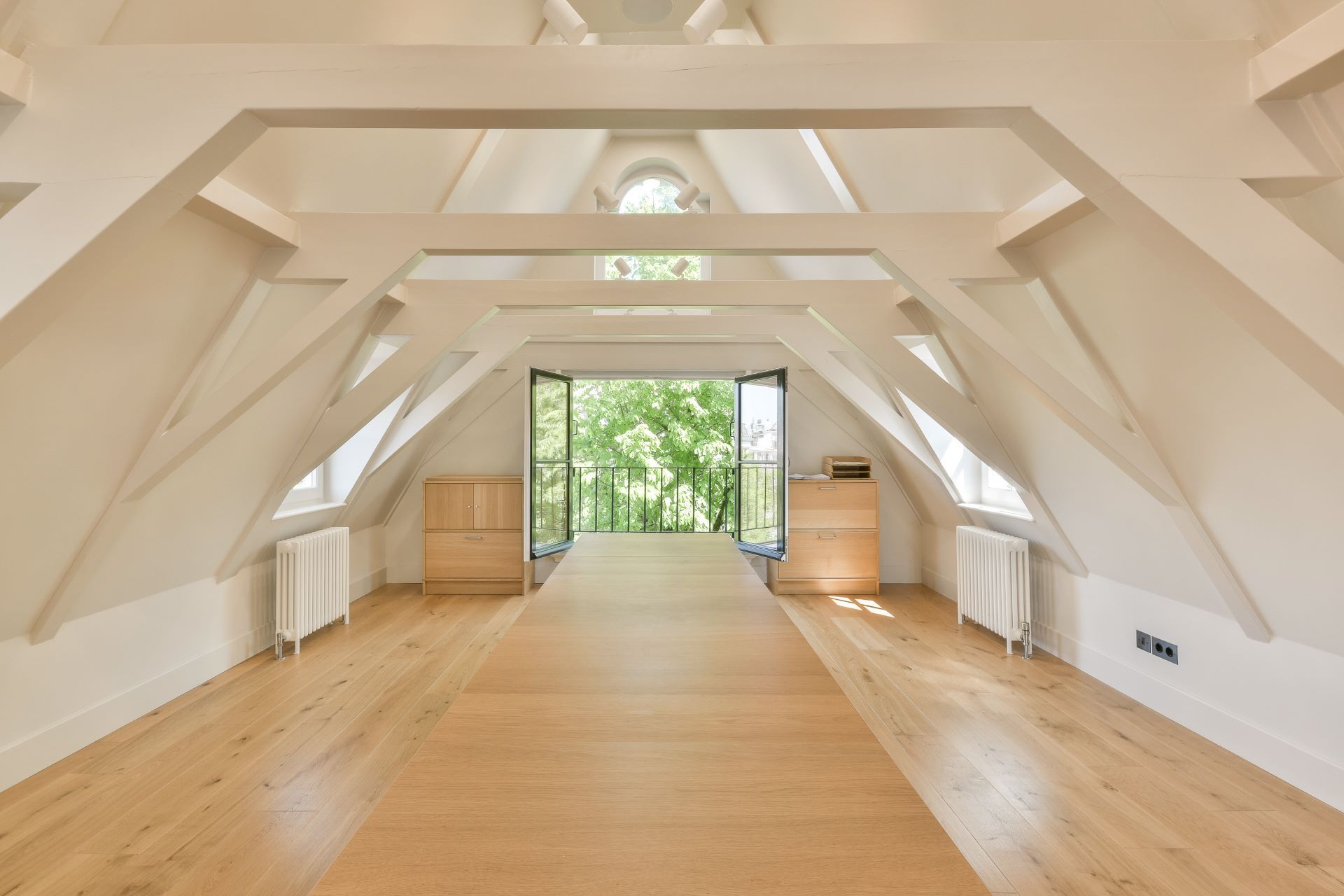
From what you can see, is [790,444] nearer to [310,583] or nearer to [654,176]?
[654,176]

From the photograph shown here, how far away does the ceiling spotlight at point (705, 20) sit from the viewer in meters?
1.53

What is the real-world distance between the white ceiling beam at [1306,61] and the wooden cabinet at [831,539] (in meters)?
4.18

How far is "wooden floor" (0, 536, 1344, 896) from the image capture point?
6.12 ft

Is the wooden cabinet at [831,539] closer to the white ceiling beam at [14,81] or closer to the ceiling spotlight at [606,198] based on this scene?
the ceiling spotlight at [606,198]

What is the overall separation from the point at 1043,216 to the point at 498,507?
4.41 metres

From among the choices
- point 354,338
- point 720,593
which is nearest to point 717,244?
point 720,593

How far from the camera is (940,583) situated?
5.39 meters

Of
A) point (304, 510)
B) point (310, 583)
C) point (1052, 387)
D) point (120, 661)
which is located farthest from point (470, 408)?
point (1052, 387)

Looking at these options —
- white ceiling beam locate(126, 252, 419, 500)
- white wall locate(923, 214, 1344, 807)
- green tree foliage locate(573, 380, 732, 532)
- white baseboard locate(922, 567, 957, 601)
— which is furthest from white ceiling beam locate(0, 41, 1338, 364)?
green tree foliage locate(573, 380, 732, 532)

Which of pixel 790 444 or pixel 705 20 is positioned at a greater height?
pixel 705 20

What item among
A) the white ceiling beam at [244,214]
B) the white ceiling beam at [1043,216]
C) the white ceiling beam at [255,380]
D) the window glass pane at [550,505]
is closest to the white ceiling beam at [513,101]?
the white ceiling beam at [244,214]

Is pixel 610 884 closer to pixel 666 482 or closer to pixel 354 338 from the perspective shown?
pixel 354 338

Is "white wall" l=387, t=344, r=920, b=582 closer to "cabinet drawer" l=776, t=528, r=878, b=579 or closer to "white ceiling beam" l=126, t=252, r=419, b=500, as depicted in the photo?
"cabinet drawer" l=776, t=528, r=878, b=579

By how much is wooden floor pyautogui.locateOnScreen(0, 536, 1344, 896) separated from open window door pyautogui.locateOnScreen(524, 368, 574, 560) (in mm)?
1679
